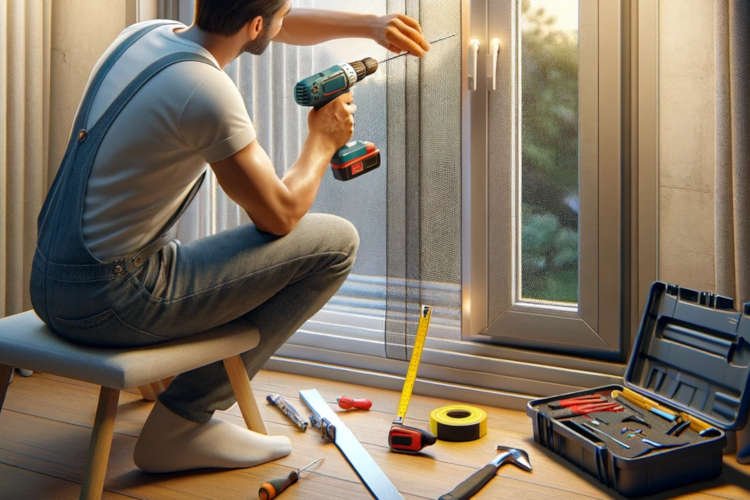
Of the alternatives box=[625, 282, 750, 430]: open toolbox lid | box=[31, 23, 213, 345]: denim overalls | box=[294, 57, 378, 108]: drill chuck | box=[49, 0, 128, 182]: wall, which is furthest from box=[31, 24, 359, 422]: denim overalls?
box=[49, 0, 128, 182]: wall

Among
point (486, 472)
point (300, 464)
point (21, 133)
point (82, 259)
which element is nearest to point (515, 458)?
point (486, 472)

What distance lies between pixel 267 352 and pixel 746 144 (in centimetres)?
105

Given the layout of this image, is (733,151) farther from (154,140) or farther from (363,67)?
(154,140)

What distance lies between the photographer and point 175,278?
146 cm

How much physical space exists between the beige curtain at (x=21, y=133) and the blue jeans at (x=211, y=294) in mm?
925

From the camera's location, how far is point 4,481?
159 centimetres

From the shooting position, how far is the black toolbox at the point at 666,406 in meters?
1.50

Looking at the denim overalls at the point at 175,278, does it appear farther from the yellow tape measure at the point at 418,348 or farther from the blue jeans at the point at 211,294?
the yellow tape measure at the point at 418,348

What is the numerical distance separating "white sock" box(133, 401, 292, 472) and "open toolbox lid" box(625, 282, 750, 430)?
85 cm

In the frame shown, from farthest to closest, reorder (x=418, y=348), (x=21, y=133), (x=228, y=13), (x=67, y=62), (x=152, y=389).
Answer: (x=67, y=62) < (x=21, y=133) < (x=152, y=389) < (x=418, y=348) < (x=228, y=13)

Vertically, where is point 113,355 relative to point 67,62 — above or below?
below

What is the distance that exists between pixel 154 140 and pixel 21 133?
1.11 m

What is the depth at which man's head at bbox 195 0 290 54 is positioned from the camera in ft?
4.66

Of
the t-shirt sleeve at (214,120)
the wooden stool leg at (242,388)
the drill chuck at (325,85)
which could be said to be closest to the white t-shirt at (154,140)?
the t-shirt sleeve at (214,120)
